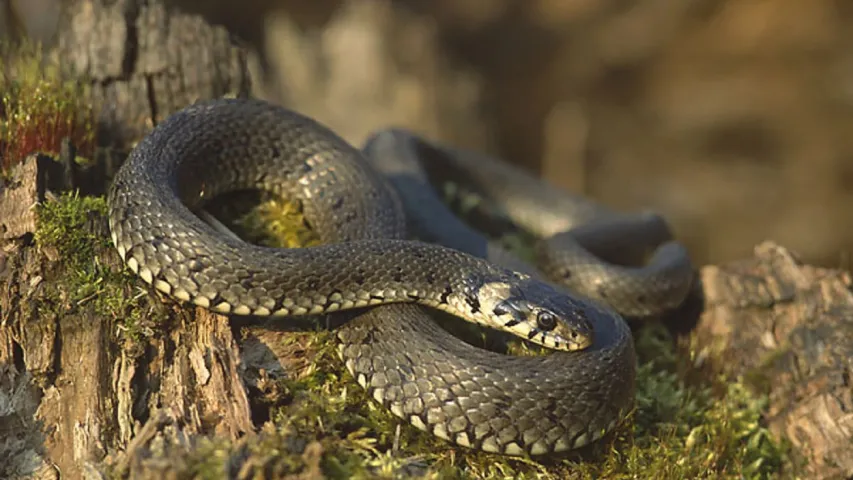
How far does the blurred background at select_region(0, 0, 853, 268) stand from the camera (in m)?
14.9

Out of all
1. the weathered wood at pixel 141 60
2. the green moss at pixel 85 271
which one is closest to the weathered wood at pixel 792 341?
the green moss at pixel 85 271

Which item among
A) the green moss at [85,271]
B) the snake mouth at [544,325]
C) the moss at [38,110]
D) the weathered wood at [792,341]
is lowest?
the weathered wood at [792,341]

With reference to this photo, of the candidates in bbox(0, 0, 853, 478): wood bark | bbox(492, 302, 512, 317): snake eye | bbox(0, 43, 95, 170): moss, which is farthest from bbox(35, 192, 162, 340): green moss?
bbox(492, 302, 512, 317): snake eye

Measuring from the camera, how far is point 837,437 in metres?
6.39

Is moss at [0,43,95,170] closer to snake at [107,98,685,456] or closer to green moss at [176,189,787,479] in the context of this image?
snake at [107,98,685,456]

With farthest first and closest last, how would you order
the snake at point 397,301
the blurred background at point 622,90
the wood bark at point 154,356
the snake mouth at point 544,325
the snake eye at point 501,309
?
the blurred background at point 622,90 → the snake eye at point 501,309 → the snake mouth at point 544,325 → the snake at point 397,301 → the wood bark at point 154,356

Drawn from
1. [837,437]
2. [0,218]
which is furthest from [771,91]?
[0,218]

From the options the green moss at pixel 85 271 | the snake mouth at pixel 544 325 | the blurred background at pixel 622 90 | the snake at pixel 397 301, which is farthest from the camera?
the blurred background at pixel 622 90

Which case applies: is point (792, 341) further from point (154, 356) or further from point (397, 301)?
point (154, 356)

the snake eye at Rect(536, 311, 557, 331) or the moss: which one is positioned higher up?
the moss

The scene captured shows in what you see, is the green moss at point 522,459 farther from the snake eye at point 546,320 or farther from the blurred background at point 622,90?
the blurred background at point 622,90

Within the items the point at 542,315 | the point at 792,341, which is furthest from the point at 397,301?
the point at 792,341

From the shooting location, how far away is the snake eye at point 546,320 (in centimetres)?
593

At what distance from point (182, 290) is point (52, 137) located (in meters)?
2.24
